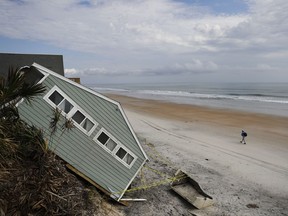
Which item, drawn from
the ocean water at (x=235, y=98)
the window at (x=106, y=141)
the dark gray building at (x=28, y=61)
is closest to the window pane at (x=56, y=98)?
the window at (x=106, y=141)

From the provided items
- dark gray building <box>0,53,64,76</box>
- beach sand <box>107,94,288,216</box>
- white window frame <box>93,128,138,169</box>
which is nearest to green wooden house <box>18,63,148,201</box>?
white window frame <box>93,128,138,169</box>

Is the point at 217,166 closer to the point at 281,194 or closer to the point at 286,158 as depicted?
the point at 281,194

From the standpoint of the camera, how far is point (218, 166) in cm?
1625

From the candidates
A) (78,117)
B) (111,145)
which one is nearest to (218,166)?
(111,145)

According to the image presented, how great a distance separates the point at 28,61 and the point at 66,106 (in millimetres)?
9939

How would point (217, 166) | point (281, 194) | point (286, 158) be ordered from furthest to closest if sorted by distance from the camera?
point (286, 158), point (217, 166), point (281, 194)

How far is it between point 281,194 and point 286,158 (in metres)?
6.36

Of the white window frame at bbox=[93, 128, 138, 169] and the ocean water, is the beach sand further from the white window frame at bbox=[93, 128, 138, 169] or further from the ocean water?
the ocean water

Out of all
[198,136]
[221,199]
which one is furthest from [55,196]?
[198,136]

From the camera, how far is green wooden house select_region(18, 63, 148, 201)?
8.52 metres

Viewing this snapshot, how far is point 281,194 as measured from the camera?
12586 millimetres

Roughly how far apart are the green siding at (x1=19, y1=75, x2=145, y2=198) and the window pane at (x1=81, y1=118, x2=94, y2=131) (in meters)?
0.24

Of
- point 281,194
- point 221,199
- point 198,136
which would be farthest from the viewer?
→ point 198,136

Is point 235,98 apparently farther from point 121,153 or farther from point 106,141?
point 106,141
